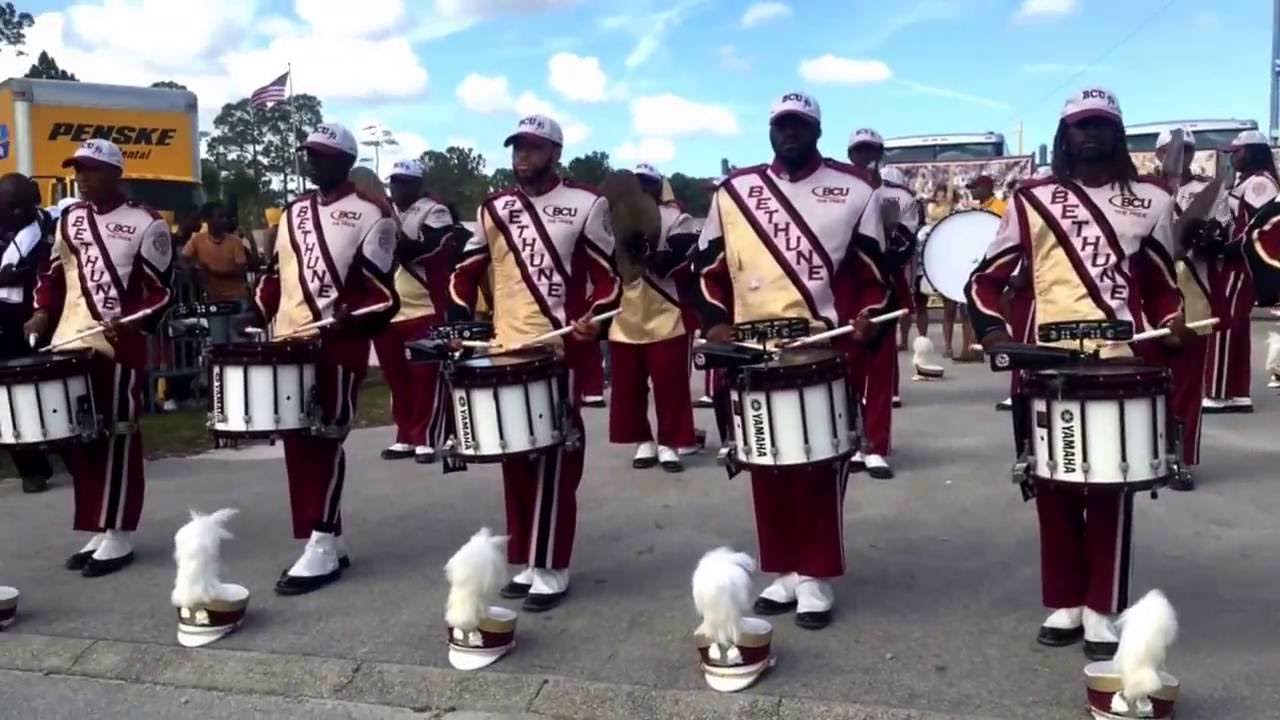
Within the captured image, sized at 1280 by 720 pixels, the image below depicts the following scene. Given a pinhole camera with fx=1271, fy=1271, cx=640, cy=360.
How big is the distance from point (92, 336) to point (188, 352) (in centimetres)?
610

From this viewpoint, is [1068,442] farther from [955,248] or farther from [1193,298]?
[955,248]

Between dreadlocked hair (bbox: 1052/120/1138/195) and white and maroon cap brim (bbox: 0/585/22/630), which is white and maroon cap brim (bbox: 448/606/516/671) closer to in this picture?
white and maroon cap brim (bbox: 0/585/22/630)

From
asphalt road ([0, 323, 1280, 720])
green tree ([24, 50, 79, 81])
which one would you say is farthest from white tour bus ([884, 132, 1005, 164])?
green tree ([24, 50, 79, 81])

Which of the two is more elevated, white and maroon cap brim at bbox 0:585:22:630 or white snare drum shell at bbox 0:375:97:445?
white snare drum shell at bbox 0:375:97:445

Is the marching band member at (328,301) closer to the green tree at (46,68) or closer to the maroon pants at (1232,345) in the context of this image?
the maroon pants at (1232,345)

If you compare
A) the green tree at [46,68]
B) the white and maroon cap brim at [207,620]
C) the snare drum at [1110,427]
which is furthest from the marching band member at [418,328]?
the green tree at [46,68]

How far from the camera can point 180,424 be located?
10641 millimetres

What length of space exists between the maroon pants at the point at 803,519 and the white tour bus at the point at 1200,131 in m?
15.9

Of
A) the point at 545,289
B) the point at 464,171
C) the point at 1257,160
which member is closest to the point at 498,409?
the point at 545,289

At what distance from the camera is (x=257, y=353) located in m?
5.42

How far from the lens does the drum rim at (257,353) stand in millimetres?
5418

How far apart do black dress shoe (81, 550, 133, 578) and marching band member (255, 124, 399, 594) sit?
962 millimetres

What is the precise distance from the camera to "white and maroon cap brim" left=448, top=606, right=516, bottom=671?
4.67 metres

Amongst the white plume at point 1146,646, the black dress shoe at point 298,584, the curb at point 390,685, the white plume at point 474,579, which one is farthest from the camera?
the black dress shoe at point 298,584
